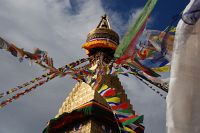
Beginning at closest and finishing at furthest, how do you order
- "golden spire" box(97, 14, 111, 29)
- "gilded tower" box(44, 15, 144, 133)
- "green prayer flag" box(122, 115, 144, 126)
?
1. "green prayer flag" box(122, 115, 144, 126)
2. "gilded tower" box(44, 15, 144, 133)
3. "golden spire" box(97, 14, 111, 29)

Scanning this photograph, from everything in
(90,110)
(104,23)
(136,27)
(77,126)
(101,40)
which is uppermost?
(104,23)

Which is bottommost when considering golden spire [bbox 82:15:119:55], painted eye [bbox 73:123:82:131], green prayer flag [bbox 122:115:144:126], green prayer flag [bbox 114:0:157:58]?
green prayer flag [bbox 114:0:157:58]

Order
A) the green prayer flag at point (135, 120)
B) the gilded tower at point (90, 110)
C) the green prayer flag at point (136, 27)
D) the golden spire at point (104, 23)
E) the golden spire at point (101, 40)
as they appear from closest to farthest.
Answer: the green prayer flag at point (136, 27) → the green prayer flag at point (135, 120) → the gilded tower at point (90, 110) → the golden spire at point (101, 40) → the golden spire at point (104, 23)

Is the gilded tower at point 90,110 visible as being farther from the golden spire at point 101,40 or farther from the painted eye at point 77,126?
the golden spire at point 101,40

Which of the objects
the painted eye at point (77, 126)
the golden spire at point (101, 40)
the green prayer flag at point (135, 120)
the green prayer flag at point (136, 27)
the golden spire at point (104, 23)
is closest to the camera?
the green prayer flag at point (136, 27)

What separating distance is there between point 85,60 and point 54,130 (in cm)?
391

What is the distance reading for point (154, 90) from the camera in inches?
567

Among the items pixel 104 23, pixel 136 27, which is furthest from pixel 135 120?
pixel 104 23

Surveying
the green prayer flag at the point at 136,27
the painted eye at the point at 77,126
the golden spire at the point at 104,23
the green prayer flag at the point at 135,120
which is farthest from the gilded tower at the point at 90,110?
the green prayer flag at the point at 136,27

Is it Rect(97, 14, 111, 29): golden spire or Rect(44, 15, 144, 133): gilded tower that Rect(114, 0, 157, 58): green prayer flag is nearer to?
Rect(44, 15, 144, 133): gilded tower

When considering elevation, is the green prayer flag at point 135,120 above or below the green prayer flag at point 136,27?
above

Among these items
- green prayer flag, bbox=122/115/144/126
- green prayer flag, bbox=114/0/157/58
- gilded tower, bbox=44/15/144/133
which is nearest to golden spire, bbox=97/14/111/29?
gilded tower, bbox=44/15/144/133

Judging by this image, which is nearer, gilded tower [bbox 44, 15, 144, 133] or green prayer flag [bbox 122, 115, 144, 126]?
green prayer flag [bbox 122, 115, 144, 126]

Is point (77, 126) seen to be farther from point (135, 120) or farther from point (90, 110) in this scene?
point (135, 120)
